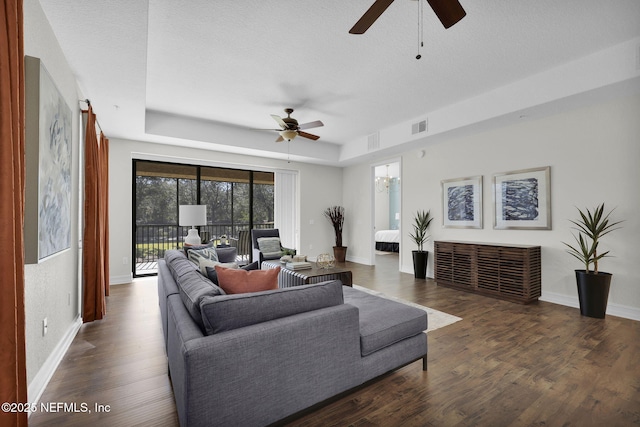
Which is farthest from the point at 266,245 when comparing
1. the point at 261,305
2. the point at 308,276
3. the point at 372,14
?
the point at 372,14

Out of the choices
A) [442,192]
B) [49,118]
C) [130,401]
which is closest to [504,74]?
[442,192]

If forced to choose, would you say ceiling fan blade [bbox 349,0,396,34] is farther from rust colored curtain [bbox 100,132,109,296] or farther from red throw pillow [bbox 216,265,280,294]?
rust colored curtain [bbox 100,132,109,296]

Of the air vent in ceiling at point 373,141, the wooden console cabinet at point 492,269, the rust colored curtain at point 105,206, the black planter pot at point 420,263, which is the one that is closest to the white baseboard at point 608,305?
the wooden console cabinet at point 492,269

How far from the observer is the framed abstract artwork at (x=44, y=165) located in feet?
5.80

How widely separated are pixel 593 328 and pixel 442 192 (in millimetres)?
2948

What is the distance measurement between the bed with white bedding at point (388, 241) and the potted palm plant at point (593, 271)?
5.55m

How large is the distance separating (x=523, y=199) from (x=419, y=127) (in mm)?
2012

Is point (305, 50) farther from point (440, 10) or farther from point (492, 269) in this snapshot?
point (492, 269)

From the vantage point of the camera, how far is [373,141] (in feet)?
19.9

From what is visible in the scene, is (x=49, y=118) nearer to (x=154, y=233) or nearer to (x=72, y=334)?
(x=72, y=334)

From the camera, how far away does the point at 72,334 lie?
9.36 ft

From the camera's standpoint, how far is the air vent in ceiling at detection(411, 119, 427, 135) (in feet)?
16.4

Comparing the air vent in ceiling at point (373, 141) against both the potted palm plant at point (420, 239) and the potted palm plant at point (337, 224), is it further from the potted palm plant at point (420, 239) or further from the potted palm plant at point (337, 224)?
the potted palm plant at point (337, 224)

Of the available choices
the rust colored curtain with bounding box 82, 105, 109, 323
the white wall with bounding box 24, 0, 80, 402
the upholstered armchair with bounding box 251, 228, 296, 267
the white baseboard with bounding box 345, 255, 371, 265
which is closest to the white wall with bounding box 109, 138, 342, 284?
the white baseboard with bounding box 345, 255, 371, 265
